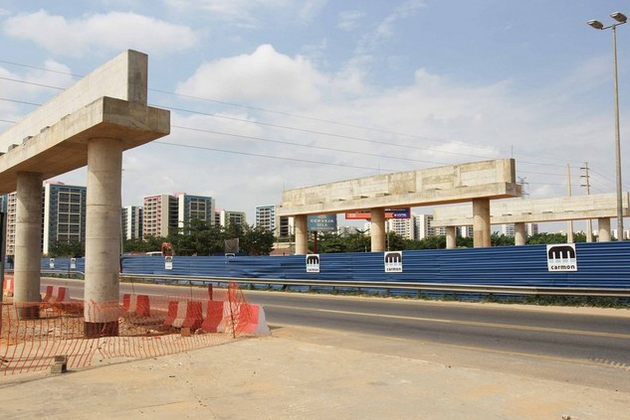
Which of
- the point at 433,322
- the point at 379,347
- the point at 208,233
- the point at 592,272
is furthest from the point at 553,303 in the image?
the point at 208,233

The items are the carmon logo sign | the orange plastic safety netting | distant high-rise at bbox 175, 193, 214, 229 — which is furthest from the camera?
distant high-rise at bbox 175, 193, 214, 229

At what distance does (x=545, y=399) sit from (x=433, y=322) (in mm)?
7927

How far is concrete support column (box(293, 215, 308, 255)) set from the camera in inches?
1671

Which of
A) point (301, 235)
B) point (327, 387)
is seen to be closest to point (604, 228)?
point (301, 235)

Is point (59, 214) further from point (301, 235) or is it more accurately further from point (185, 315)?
point (185, 315)

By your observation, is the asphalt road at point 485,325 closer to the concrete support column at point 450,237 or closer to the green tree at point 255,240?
the concrete support column at point 450,237

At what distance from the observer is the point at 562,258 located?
18500 millimetres

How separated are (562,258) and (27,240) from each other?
775 inches

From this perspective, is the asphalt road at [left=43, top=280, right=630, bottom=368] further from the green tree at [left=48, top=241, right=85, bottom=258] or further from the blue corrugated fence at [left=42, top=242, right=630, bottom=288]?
the green tree at [left=48, top=241, right=85, bottom=258]

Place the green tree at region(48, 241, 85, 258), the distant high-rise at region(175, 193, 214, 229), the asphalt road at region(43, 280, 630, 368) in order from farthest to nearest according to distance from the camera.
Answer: the distant high-rise at region(175, 193, 214, 229) < the green tree at region(48, 241, 85, 258) < the asphalt road at region(43, 280, 630, 368)

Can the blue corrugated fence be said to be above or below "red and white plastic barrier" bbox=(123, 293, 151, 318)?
above

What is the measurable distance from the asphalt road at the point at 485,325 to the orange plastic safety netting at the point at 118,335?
7.33 feet

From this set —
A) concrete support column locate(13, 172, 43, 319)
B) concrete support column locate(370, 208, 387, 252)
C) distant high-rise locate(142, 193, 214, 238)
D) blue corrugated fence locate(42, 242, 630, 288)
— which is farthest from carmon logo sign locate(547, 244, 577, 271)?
distant high-rise locate(142, 193, 214, 238)

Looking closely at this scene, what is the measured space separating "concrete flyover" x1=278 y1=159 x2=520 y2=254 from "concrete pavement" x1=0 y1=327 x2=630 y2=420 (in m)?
22.4
